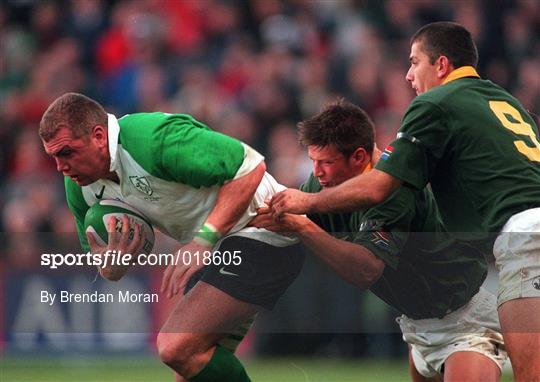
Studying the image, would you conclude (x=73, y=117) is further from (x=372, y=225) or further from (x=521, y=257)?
(x=521, y=257)

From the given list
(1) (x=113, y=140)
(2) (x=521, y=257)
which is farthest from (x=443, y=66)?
(1) (x=113, y=140)

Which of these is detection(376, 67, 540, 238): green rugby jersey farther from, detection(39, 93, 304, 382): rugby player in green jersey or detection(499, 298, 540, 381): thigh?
detection(39, 93, 304, 382): rugby player in green jersey

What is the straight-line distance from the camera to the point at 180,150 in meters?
5.50

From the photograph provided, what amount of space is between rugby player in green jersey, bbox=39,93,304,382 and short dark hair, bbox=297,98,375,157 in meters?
0.31

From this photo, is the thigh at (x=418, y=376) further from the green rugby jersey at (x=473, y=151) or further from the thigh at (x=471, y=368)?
the green rugby jersey at (x=473, y=151)

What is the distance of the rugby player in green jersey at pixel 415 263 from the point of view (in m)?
5.67

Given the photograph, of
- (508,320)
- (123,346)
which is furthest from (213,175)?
(123,346)

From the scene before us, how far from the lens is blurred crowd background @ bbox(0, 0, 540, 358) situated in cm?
1137

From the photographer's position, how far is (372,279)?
566cm

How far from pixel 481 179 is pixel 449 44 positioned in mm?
692

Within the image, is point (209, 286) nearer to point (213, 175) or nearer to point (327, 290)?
point (213, 175)

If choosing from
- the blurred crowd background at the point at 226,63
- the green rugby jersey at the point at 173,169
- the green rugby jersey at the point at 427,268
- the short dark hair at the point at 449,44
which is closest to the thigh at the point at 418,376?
the green rugby jersey at the point at 427,268

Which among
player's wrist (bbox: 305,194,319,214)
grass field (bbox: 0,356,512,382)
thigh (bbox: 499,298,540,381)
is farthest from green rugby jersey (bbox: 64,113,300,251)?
grass field (bbox: 0,356,512,382)

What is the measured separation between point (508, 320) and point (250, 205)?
1441mm
